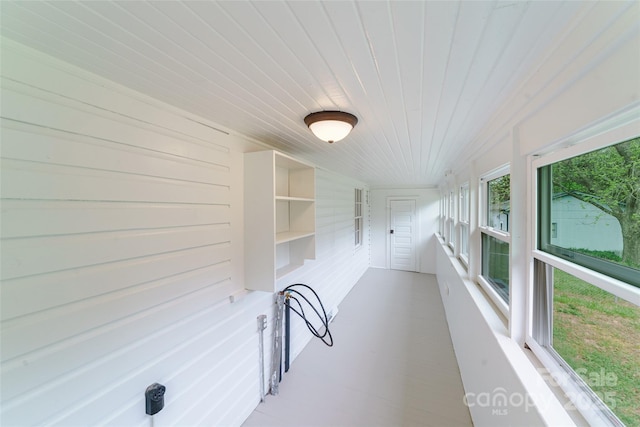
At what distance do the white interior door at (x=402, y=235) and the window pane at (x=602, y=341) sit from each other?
204 inches

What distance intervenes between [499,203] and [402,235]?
4.53 meters

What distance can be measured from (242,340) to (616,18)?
2416 mm

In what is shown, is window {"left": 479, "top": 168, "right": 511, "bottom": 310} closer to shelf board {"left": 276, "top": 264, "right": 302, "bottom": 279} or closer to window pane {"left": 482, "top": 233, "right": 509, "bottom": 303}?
window pane {"left": 482, "top": 233, "right": 509, "bottom": 303}

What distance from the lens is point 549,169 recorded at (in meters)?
1.11

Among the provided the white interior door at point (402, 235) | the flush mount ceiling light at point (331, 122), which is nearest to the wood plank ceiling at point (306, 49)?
the flush mount ceiling light at point (331, 122)

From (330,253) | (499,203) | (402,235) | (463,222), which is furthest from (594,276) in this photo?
(402,235)

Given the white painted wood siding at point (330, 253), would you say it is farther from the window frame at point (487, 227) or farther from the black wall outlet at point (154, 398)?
the window frame at point (487, 227)

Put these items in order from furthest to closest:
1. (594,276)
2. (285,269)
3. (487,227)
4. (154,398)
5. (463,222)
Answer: (463,222) < (285,269) < (487,227) < (154,398) < (594,276)

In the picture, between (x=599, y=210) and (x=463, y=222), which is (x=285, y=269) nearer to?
(x=599, y=210)

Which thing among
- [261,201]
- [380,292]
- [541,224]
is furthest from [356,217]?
[541,224]

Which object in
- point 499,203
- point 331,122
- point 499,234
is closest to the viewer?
point 331,122

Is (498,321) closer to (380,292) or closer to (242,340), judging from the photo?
(242,340)

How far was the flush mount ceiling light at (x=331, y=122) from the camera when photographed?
1.36m

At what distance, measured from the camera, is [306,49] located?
32.5 inches
